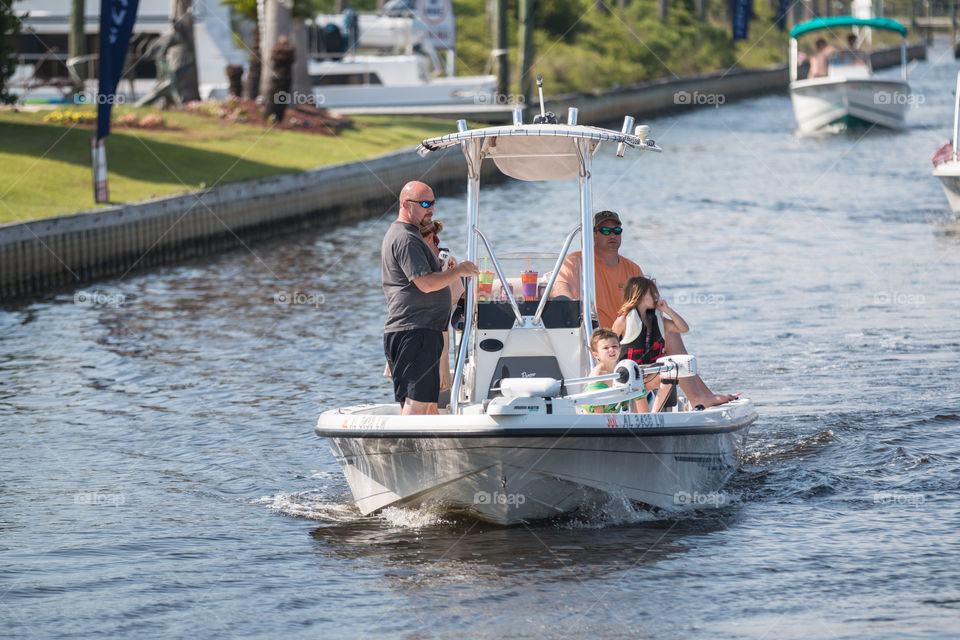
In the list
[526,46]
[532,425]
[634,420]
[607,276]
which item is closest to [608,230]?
[607,276]

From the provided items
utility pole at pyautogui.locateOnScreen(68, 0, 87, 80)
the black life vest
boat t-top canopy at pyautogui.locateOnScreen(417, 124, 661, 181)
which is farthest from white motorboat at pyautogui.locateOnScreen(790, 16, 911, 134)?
the black life vest

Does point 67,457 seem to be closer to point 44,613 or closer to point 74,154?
point 44,613

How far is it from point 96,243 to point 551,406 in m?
13.0

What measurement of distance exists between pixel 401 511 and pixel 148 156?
665 inches

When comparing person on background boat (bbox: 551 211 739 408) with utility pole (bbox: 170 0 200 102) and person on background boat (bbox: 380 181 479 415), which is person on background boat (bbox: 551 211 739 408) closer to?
person on background boat (bbox: 380 181 479 415)

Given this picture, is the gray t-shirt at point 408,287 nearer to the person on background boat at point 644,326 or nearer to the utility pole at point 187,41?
the person on background boat at point 644,326

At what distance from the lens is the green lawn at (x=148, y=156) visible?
2117 centimetres

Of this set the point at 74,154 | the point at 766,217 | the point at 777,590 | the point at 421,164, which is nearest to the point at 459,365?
the point at 777,590

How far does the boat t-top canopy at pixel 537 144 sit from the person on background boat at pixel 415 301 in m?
0.65

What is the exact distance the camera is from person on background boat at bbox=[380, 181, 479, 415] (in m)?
9.19

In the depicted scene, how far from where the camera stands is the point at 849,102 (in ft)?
129

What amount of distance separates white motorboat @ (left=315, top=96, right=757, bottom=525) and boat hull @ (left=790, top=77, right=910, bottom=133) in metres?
30.6

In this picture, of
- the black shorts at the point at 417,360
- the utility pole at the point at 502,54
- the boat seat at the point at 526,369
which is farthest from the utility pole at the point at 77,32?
the black shorts at the point at 417,360

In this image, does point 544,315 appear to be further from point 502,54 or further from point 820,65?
point 820,65
